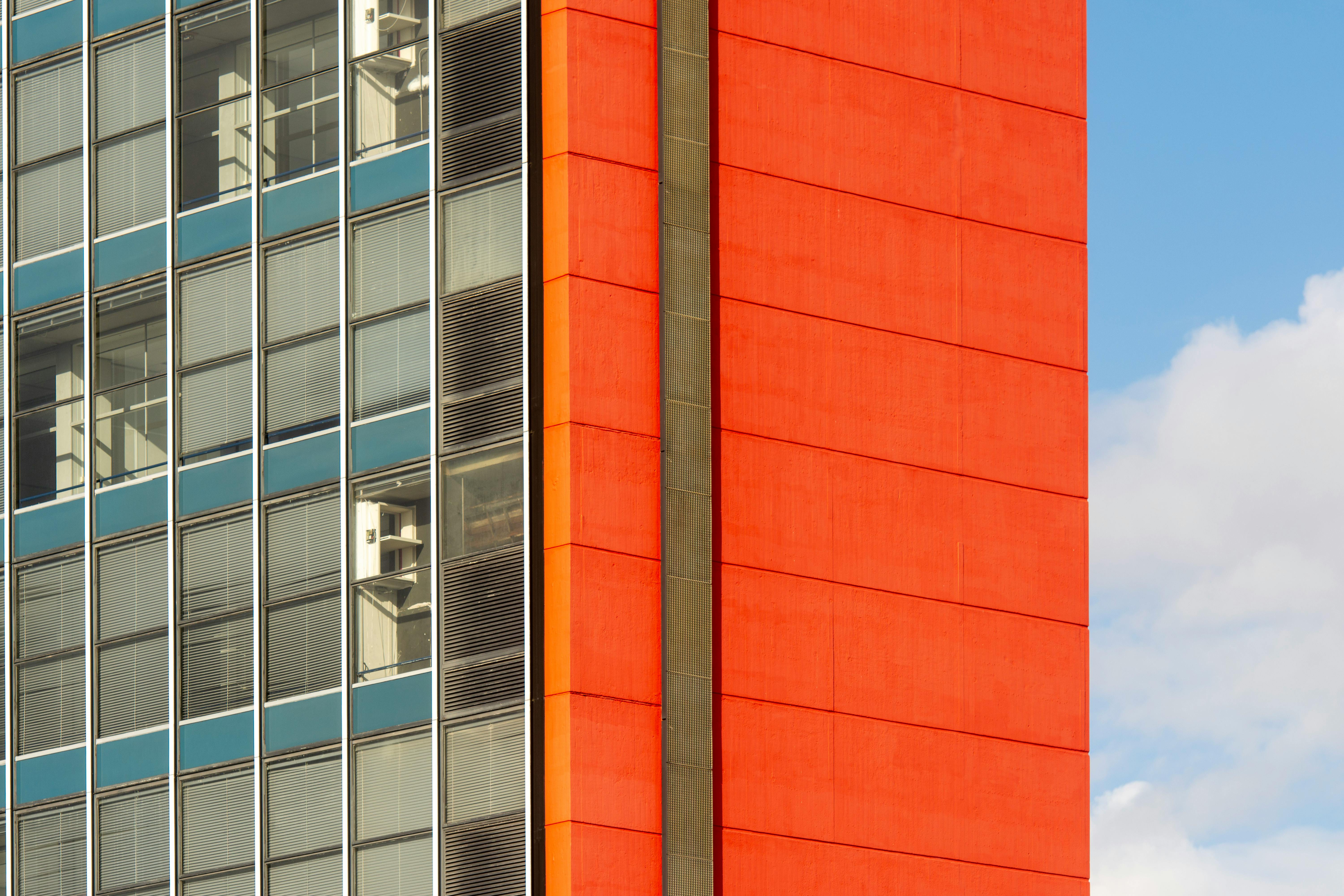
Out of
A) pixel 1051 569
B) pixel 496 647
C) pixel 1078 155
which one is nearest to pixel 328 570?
pixel 496 647

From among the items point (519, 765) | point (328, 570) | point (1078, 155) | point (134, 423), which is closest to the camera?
point (519, 765)

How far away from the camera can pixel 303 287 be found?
140 feet

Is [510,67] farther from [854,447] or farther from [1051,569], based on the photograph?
[1051,569]

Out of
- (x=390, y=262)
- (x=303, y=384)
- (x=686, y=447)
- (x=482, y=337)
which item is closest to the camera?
(x=482, y=337)

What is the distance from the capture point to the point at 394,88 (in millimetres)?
42562

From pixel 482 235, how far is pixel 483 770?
823 centimetres

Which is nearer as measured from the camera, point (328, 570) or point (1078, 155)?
point (328, 570)

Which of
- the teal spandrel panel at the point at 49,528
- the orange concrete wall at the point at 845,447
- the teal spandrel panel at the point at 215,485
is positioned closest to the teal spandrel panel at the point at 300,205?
the teal spandrel panel at the point at 215,485

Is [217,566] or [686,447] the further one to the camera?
[217,566]

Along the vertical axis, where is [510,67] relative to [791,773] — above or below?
above

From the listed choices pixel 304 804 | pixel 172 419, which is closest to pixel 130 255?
pixel 172 419

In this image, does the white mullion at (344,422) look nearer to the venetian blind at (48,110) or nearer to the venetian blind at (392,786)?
the venetian blind at (392,786)

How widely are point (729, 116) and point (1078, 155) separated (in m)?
8.07

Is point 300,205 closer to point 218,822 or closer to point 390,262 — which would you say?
point 390,262
